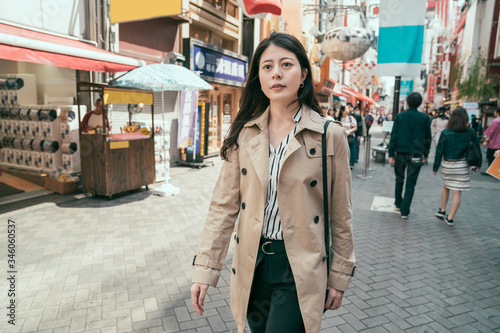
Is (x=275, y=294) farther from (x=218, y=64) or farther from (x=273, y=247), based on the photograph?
(x=218, y=64)

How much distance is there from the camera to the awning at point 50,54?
200 inches

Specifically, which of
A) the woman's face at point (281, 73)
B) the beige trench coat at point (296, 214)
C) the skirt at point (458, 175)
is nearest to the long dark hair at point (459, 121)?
the skirt at point (458, 175)

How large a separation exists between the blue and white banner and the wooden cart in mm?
4645

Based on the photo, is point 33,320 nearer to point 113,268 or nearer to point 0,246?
point 113,268

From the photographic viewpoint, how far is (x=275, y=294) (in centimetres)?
164

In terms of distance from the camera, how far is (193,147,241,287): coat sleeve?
169 cm

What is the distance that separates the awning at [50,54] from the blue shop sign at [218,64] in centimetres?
391

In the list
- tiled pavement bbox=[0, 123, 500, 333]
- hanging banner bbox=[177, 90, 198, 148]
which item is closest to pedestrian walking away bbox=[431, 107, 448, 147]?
tiled pavement bbox=[0, 123, 500, 333]

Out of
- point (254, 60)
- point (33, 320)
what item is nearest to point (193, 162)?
point (33, 320)

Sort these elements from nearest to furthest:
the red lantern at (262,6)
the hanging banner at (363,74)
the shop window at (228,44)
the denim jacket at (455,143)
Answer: the denim jacket at (455,143) < the red lantern at (262,6) < the shop window at (228,44) < the hanging banner at (363,74)

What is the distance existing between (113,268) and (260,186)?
3.09 metres

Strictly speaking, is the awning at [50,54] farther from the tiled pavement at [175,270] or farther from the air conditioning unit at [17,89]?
the tiled pavement at [175,270]

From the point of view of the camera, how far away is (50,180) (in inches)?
290

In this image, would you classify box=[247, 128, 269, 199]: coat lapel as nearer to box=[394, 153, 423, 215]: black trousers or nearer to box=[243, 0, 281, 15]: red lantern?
box=[394, 153, 423, 215]: black trousers
